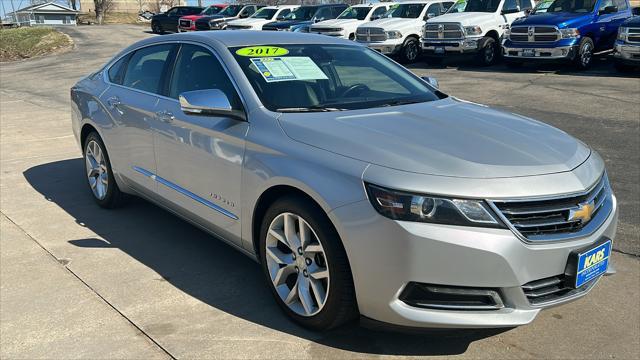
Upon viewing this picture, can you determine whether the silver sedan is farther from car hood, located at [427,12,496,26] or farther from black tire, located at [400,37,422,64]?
black tire, located at [400,37,422,64]

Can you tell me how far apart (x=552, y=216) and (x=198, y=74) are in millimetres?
2524

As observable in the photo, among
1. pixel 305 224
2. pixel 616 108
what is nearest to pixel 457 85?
pixel 616 108

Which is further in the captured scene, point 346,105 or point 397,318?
point 346,105

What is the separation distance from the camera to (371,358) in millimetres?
3008

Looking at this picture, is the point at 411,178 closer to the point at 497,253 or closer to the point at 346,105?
the point at 497,253

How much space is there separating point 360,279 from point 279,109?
1.21 meters

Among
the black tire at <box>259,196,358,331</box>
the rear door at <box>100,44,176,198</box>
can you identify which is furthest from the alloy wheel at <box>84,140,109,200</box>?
the black tire at <box>259,196,358,331</box>

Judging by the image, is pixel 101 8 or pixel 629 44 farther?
pixel 101 8

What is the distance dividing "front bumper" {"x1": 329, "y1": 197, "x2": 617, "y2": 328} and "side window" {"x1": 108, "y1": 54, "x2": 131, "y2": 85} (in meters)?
3.08

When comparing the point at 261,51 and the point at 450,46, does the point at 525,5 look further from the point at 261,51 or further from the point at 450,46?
the point at 261,51

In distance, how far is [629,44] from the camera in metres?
13.6

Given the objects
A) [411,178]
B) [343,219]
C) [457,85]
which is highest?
[411,178]

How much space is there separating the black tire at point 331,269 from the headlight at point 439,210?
350 mm

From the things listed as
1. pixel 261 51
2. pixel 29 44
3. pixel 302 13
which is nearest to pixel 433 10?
pixel 302 13
